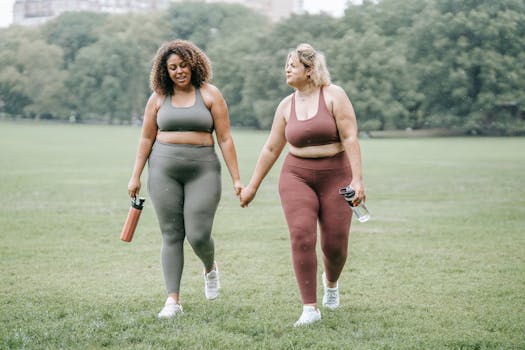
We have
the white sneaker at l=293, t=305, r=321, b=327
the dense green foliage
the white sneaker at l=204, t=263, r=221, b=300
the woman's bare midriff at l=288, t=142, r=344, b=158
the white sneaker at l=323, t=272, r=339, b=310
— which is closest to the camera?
the white sneaker at l=293, t=305, r=321, b=327

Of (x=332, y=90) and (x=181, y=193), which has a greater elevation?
(x=332, y=90)

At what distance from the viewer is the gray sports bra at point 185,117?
550cm

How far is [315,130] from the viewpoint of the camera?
5316mm

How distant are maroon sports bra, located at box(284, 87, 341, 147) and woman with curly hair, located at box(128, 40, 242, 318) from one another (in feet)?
1.94

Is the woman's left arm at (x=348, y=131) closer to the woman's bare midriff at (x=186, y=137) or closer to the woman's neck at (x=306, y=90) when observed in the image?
the woman's neck at (x=306, y=90)

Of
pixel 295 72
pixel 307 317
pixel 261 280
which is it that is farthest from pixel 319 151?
pixel 261 280

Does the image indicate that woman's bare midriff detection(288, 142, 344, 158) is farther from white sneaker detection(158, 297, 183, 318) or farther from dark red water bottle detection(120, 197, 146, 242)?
white sneaker detection(158, 297, 183, 318)

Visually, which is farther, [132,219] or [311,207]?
[132,219]

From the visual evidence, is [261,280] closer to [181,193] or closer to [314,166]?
[181,193]

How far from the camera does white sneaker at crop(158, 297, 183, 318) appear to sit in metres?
5.49

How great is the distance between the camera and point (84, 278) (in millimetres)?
7309

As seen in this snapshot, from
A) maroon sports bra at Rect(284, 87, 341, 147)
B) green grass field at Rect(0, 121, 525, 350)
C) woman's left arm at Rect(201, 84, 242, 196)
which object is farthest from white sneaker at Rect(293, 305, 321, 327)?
maroon sports bra at Rect(284, 87, 341, 147)

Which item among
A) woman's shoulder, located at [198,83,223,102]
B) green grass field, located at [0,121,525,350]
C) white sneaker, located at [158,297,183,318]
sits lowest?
green grass field, located at [0,121,525,350]

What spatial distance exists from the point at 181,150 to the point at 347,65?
56.9 meters
